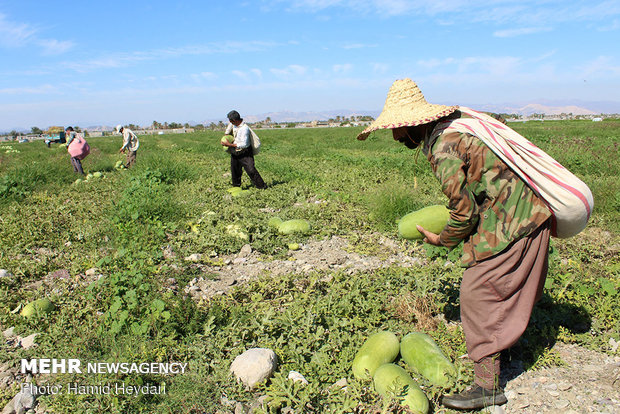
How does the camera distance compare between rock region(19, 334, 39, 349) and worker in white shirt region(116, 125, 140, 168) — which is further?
worker in white shirt region(116, 125, 140, 168)

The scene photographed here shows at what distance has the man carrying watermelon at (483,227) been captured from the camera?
231 cm

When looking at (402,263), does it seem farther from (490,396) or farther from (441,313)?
(490,396)

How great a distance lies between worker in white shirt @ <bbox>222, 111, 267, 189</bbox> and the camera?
7887 millimetres

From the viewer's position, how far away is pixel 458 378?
2.70 meters

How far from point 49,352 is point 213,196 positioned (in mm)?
4946

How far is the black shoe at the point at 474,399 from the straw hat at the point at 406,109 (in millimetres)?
1676

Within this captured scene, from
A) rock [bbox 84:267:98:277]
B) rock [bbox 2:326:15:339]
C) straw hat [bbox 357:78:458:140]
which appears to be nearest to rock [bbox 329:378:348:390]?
straw hat [bbox 357:78:458:140]

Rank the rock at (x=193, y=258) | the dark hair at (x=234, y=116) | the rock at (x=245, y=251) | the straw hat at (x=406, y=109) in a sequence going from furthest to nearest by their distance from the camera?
the dark hair at (x=234, y=116)
the rock at (x=245, y=251)
the rock at (x=193, y=258)
the straw hat at (x=406, y=109)

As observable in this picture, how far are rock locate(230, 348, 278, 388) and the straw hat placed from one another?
1669mm

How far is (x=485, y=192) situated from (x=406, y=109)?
67 cm

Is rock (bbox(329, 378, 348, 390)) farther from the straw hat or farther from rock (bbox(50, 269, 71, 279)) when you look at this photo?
rock (bbox(50, 269, 71, 279))

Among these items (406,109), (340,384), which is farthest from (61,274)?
(406,109)

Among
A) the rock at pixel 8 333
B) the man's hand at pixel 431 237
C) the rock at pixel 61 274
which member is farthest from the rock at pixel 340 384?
the rock at pixel 61 274

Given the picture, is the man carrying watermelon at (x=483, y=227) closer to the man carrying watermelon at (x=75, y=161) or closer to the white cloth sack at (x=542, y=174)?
the white cloth sack at (x=542, y=174)
